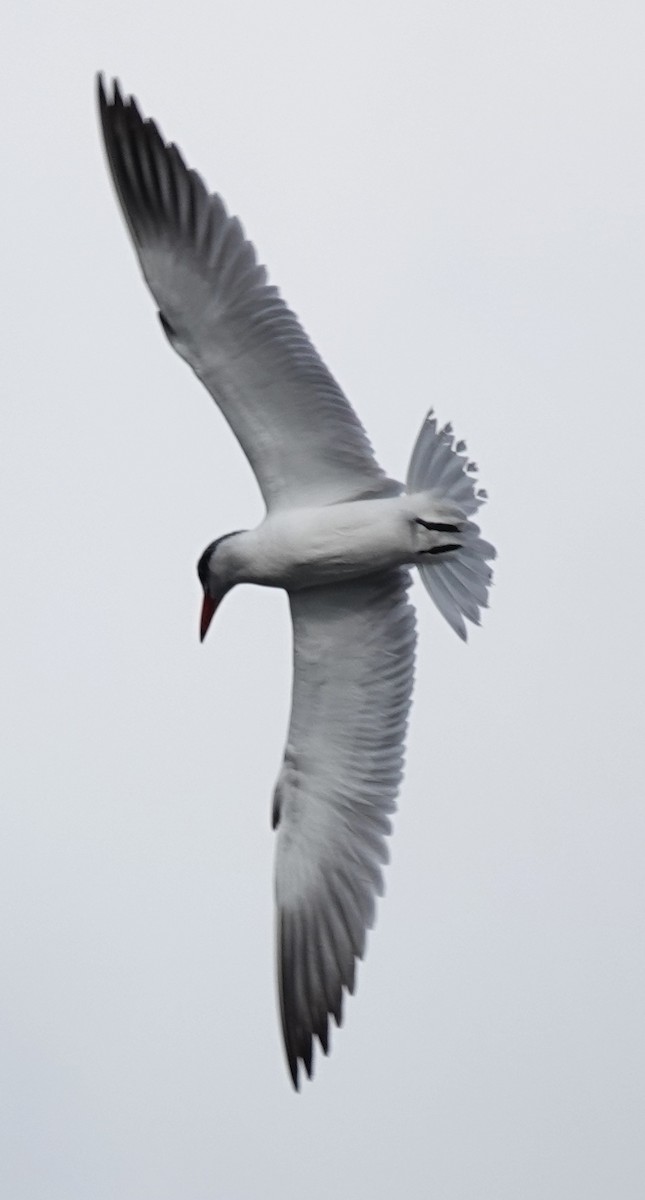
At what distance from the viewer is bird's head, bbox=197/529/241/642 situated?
7.48 m

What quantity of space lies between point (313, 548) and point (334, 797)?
104 centimetres

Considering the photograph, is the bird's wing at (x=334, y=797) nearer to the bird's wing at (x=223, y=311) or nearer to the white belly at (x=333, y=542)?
the white belly at (x=333, y=542)

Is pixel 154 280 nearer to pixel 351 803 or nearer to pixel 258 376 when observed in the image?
pixel 258 376

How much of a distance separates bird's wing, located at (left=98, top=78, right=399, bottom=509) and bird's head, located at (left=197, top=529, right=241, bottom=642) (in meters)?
0.34

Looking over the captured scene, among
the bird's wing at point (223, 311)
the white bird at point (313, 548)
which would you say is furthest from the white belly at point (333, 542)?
the bird's wing at point (223, 311)

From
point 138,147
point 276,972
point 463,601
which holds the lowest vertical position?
point 276,972

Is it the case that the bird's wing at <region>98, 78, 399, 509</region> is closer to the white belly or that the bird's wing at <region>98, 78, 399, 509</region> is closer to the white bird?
the white bird

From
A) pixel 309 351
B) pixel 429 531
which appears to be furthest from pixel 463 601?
pixel 309 351

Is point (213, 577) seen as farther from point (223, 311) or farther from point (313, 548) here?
point (223, 311)

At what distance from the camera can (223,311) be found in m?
7.21

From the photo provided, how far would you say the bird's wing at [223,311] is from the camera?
7188mm

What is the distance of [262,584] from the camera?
296 inches

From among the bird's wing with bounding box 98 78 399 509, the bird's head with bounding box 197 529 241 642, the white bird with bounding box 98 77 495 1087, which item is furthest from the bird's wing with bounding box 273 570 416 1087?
the bird's wing with bounding box 98 78 399 509

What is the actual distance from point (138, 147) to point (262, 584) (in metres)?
1.48
